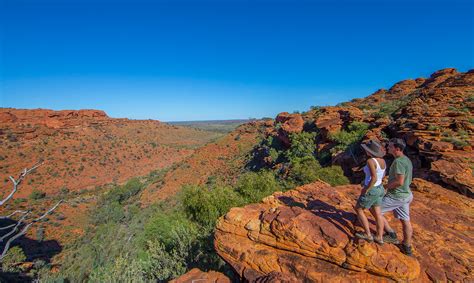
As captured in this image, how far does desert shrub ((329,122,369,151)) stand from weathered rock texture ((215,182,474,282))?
405 inches

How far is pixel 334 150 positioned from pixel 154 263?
1362 centimetres

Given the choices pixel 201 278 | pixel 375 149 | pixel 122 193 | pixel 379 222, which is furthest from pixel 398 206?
pixel 122 193

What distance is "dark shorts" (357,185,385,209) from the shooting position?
391 centimetres

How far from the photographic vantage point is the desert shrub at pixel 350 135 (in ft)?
52.6

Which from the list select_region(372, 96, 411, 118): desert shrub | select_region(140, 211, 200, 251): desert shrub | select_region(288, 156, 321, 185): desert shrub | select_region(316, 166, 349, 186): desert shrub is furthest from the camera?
select_region(372, 96, 411, 118): desert shrub

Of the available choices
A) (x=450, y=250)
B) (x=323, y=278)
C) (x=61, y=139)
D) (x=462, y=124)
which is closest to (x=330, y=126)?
(x=462, y=124)

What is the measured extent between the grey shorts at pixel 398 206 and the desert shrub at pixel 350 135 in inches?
479

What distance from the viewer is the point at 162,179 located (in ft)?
90.1

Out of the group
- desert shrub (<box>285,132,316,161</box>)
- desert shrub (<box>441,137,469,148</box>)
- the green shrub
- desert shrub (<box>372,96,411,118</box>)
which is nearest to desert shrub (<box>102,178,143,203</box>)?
the green shrub

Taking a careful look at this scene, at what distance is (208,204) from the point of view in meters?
10.3

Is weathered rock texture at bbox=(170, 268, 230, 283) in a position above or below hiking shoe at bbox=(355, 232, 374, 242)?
below

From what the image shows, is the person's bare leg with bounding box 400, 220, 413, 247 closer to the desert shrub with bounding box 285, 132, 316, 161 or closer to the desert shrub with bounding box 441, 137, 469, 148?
the desert shrub with bounding box 441, 137, 469, 148

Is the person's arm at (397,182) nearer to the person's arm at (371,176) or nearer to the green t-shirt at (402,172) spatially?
the green t-shirt at (402,172)

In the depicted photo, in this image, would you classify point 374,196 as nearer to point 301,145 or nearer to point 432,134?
point 432,134
